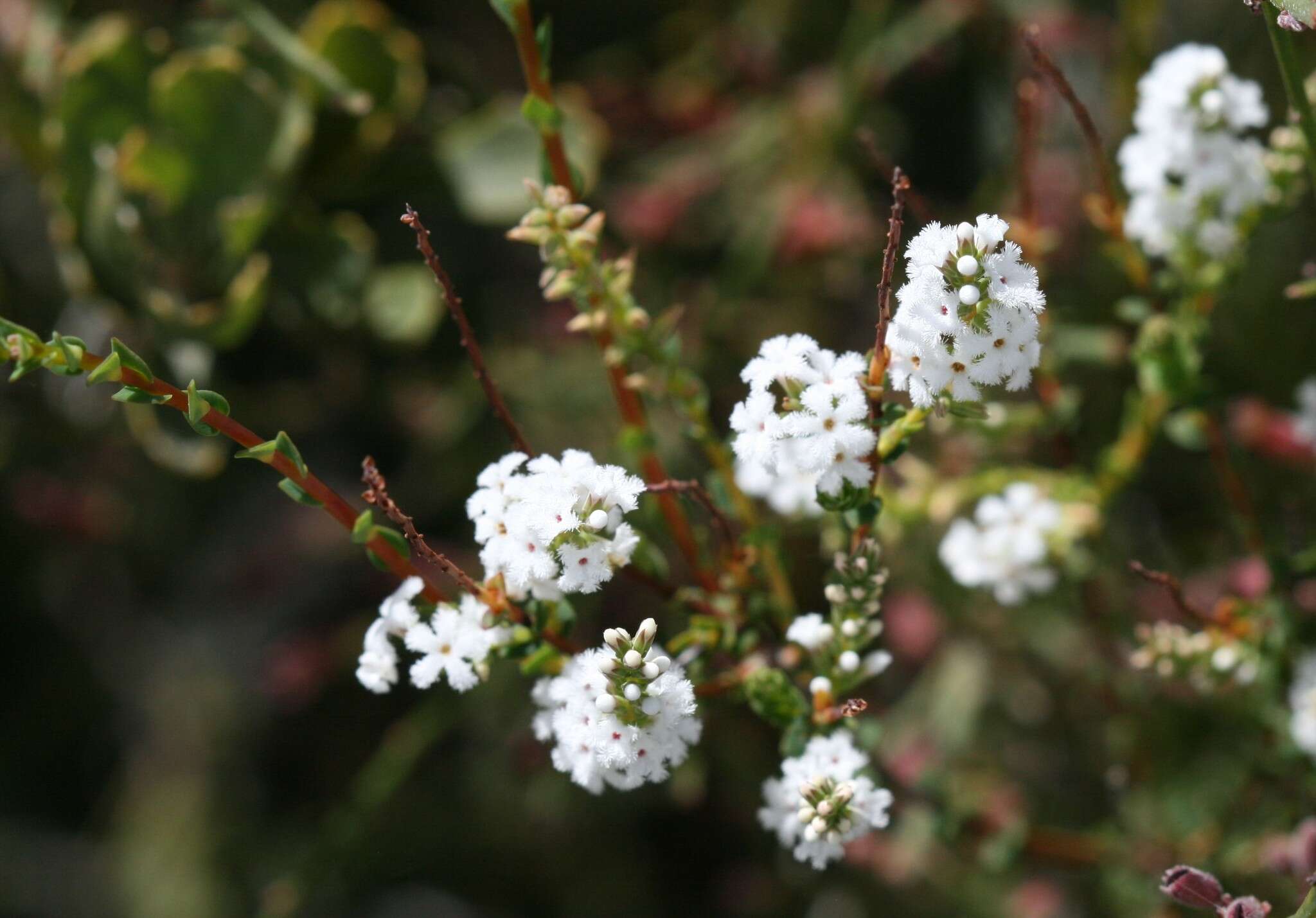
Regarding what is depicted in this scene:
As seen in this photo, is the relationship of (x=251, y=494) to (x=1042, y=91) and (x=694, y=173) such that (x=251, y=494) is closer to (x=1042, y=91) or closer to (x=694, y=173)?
(x=694, y=173)

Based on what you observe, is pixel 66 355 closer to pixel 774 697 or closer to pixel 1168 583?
pixel 774 697

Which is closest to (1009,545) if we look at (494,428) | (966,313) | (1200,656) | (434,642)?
(1200,656)

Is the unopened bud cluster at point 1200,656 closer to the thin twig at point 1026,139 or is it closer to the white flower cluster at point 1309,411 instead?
the white flower cluster at point 1309,411

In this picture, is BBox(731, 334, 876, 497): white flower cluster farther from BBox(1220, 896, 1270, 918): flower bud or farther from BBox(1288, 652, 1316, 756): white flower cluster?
BBox(1288, 652, 1316, 756): white flower cluster

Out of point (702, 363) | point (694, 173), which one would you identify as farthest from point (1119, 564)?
point (694, 173)

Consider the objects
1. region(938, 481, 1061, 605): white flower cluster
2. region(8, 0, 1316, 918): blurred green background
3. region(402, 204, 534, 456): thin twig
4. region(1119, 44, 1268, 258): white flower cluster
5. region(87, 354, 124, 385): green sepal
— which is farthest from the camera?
region(8, 0, 1316, 918): blurred green background

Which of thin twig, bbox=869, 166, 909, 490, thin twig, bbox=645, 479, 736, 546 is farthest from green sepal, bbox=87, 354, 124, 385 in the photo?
thin twig, bbox=869, 166, 909, 490

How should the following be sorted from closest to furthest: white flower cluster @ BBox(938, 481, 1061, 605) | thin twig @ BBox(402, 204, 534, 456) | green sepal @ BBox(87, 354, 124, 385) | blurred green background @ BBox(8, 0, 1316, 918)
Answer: green sepal @ BBox(87, 354, 124, 385) < thin twig @ BBox(402, 204, 534, 456) < white flower cluster @ BBox(938, 481, 1061, 605) < blurred green background @ BBox(8, 0, 1316, 918)
